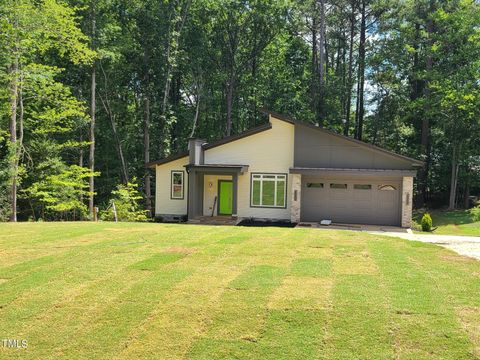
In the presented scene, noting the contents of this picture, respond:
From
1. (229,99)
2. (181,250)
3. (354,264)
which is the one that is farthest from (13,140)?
(354,264)

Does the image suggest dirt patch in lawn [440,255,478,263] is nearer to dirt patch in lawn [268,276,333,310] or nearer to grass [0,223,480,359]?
grass [0,223,480,359]

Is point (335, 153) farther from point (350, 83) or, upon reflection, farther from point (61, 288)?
point (350, 83)

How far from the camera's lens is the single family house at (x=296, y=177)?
16.8 meters

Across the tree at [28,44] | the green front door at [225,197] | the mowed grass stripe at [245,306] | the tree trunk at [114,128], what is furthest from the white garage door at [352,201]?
the tree trunk at [114,128]

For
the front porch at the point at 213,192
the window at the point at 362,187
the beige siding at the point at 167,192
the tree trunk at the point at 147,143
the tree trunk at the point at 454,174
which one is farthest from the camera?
the tree trunk at the point at 454,174

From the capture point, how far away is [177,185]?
19422mm

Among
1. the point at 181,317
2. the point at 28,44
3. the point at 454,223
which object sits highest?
the point at 28,44

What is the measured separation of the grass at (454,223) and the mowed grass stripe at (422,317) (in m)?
11.7

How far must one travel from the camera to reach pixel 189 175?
18.2 m

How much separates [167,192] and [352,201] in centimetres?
877

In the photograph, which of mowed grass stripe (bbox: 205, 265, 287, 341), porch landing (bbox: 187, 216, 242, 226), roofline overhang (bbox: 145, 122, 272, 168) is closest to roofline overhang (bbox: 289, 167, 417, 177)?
roofline overhang (bbox: 145, 122, 272, 168)

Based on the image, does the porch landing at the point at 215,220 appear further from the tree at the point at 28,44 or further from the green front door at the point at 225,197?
the tree at the point at 28,44

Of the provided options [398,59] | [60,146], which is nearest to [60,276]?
[60,146]

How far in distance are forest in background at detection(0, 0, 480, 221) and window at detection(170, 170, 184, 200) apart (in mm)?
4094
